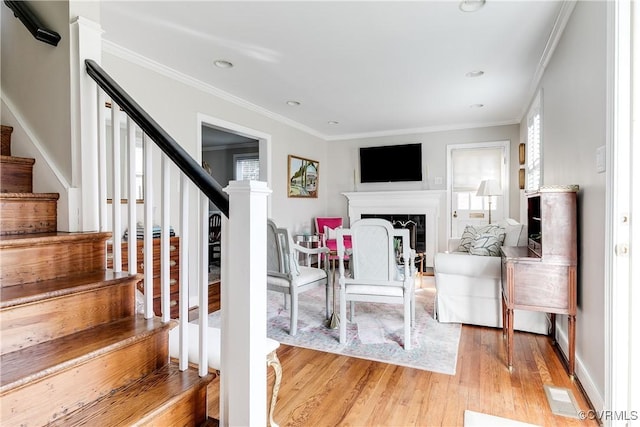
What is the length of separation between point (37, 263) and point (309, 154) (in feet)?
17.6

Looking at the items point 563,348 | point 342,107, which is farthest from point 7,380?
point 342,107

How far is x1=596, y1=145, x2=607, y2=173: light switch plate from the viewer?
178 cm

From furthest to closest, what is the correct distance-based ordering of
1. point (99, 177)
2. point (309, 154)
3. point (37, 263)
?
point (309, 154) → point (99, 177) → point (37, 263)

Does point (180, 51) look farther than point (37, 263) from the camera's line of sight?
Yes

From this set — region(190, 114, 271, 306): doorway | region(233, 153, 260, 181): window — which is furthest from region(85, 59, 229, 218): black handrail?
region(233, 153, 260, 181): window

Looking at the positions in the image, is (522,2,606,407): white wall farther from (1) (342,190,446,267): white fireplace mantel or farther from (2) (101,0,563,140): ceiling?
(1) (342,190,446,267): white fireplace mantel

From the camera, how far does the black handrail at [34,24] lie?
1629mm

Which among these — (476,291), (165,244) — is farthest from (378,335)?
(165,244)

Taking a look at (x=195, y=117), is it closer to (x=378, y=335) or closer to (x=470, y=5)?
(x=470, y=5)

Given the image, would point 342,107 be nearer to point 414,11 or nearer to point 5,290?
point 414,11

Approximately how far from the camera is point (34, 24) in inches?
65.1

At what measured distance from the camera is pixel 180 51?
3172 mm

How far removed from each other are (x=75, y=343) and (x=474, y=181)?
6.10 metres

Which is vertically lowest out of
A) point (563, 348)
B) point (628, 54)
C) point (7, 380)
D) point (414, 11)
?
point (563, 348)
